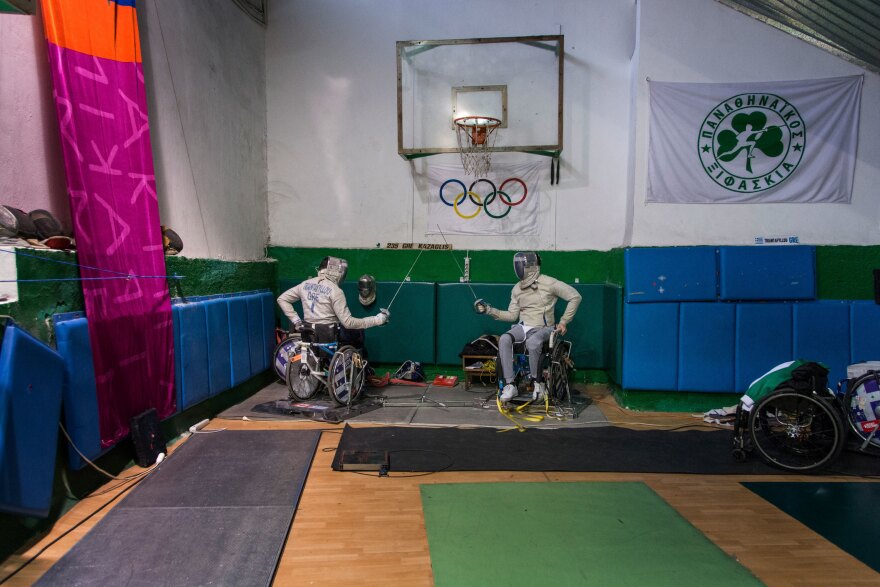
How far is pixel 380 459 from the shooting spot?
3.34 metres

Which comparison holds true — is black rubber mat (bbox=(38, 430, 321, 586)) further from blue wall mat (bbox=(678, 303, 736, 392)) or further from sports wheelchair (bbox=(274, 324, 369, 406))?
blue wall mat (bbox=(678, 303, 736, 392))

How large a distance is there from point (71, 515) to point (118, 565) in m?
0.71

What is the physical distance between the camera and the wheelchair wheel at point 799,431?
3.21 metres

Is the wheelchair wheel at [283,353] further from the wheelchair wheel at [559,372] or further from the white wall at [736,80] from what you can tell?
the white wall at [736,80]

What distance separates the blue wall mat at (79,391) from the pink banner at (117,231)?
3.3 inches

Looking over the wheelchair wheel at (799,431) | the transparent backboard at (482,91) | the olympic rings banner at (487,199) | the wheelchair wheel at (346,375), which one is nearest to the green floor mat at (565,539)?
the wheelchair wheel at (799,431)

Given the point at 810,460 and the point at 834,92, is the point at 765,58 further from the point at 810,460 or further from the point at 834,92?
the point at 810,460

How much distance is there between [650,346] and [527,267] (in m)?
1.34

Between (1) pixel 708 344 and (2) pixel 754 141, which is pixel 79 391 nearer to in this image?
(1) pixel 708 344

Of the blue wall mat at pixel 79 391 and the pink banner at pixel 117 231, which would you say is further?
the pink banner at pixel 117 231

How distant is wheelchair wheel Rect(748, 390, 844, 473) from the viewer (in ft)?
10.5

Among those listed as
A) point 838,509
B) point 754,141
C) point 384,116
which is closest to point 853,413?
point 838,509

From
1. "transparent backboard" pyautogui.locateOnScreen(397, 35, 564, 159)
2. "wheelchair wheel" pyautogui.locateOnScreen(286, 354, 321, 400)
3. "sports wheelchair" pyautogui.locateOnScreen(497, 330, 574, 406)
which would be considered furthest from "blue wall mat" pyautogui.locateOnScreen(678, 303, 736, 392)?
"wheelchair wheel" pyautogui.locateOnScreen(286, 354, 321, 400)

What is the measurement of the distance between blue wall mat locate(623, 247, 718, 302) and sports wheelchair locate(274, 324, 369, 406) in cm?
260
